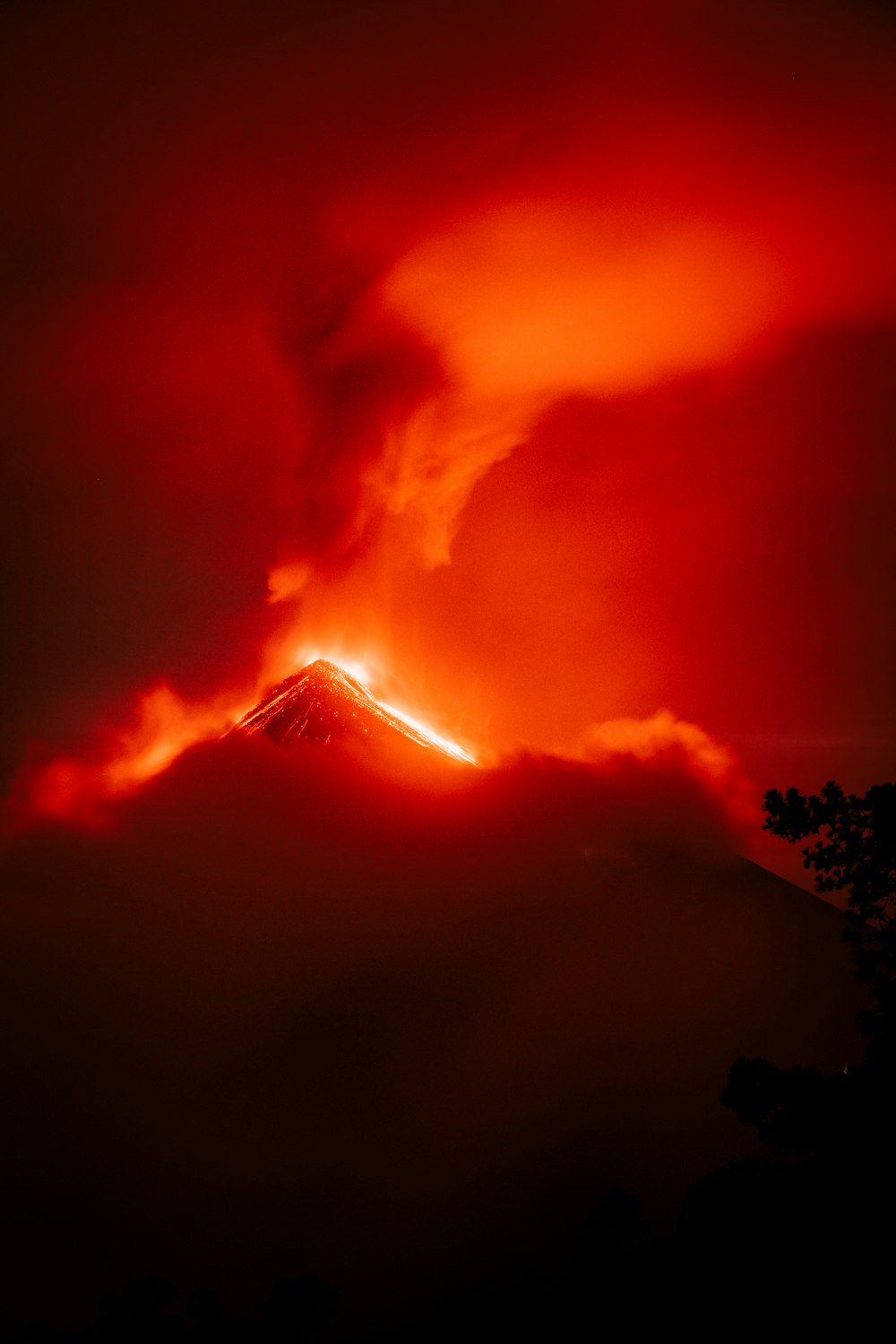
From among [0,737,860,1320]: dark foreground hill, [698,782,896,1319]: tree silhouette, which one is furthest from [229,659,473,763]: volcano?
[698,782,896,1319]: tree silhouette

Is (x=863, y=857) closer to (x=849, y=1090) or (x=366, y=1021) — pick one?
(x=849, y=1090)

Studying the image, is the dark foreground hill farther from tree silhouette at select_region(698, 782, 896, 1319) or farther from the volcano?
tree silhouette at select_region(698, 782, 896, 1319)

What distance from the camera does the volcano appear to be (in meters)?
108

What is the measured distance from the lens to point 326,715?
10962 centimetres

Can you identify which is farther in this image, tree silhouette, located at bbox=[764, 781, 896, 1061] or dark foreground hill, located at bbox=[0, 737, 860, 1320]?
dark foreground hill, located at bbox=[0, 737, 860, 1320]

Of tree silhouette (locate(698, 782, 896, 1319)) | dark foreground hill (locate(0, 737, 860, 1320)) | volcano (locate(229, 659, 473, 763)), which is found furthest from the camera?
volcano (locate(229, 659, 473, 763))

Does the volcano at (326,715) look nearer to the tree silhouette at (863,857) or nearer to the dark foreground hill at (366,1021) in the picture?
the dark foreground hill at (366,1021)

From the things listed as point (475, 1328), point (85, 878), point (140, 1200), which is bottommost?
point (475, 1328)

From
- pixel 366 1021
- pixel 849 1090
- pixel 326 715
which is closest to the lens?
pixel 849 1090

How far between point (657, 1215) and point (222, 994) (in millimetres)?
42068

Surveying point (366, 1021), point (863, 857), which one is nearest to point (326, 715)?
point (366, 1021)

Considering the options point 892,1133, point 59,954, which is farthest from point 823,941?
point 892,1133

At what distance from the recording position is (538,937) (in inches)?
3383

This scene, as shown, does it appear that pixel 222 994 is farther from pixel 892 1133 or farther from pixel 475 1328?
pixel 892 1133
